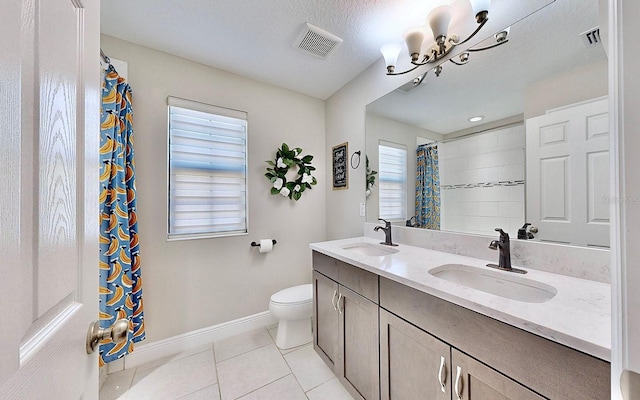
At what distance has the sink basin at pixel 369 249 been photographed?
168 centimetres

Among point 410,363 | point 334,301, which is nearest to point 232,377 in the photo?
point 334,301

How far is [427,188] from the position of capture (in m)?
1.66

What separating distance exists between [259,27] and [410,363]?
2.15m

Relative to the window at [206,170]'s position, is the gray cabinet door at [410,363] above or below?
below

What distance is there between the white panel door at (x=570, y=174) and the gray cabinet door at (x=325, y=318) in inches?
45.9

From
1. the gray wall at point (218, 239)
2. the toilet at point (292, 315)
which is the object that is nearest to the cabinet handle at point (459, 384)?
the toilet at point (292, 315)

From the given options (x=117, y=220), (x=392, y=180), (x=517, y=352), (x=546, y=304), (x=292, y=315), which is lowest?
(x=292, y=315)

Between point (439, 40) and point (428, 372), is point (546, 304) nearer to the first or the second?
point (428, 372)

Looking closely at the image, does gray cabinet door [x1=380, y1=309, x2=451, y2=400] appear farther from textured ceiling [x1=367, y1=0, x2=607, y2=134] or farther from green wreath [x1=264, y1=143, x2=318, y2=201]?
green wreath [x1=264, y1=143, x2=318, y2=201]

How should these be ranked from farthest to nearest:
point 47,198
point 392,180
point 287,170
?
point 287,170 < point 392,180 < point 47,198

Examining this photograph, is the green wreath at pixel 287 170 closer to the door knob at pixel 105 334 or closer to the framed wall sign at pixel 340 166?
the framed wall sign at pixel 340 166

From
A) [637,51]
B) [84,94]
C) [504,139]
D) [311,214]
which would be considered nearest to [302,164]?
[311,214]

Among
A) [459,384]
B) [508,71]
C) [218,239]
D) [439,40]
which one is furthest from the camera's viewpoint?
[218,239]

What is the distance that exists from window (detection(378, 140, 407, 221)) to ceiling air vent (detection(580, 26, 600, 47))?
0.98 metres
